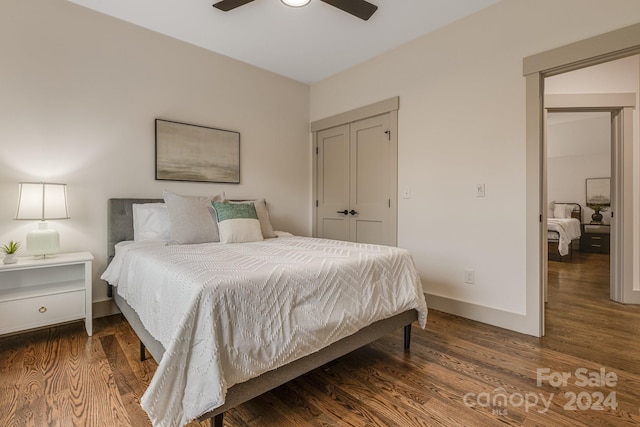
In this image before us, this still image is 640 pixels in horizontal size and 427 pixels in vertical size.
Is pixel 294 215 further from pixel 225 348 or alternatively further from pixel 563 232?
pixel 563 232

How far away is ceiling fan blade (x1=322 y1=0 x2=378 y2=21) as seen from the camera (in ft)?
7.04

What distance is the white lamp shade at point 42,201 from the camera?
7.29 ft

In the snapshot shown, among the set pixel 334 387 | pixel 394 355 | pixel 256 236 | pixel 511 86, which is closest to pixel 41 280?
pixel 256 236

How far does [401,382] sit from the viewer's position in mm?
1729

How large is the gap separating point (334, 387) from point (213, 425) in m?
0.69

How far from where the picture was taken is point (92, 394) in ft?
5.26

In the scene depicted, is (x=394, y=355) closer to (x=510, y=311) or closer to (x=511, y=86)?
(x=510, y=311)

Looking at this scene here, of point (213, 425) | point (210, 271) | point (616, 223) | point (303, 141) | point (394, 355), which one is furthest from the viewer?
point (303, 141)

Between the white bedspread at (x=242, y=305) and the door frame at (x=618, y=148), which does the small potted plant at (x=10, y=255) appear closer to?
the white bedspread at (x=242, y=305)

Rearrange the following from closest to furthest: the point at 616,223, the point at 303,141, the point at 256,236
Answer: the point at 256,236, the point at 616,223, the point at 303,141

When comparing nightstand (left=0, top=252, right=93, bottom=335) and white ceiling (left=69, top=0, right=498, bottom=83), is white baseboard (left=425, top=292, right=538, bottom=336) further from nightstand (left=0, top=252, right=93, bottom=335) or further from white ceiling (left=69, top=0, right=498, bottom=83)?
nightstand (left=0, top=252, right=93, bottom=335)

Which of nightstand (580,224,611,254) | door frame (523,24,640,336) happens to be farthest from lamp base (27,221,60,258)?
nightstand (580,224,611,254)

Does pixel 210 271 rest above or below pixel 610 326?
above

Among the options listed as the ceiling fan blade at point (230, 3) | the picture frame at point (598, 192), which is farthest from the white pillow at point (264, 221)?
the picture frame at point (598, 192)
